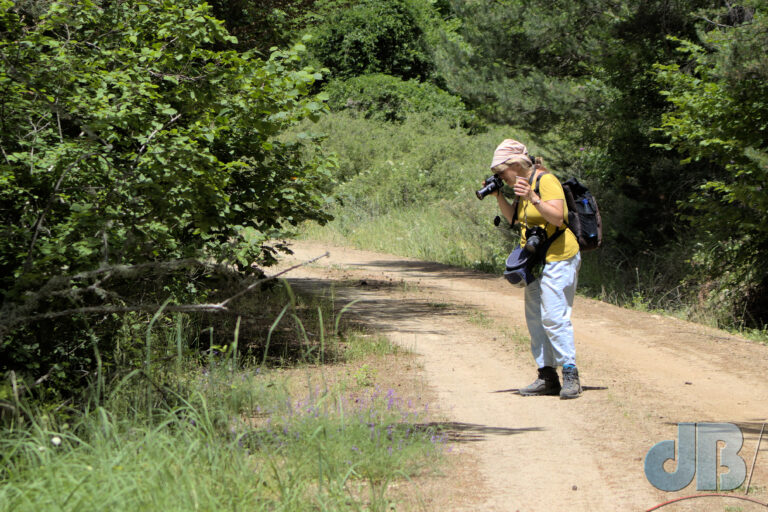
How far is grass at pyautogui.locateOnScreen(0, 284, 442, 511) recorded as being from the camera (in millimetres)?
3637

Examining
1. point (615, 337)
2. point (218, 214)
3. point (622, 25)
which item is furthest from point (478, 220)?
point (218, 214)

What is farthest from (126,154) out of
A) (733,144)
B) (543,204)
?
(733,144)

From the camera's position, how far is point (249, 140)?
7664 millimetres

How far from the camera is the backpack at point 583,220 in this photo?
22.6ft

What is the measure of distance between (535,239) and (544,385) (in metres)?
1.12

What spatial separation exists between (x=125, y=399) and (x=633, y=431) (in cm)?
315

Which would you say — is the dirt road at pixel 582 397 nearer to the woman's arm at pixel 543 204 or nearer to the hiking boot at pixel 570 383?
the hiking boot at pixel 570 383

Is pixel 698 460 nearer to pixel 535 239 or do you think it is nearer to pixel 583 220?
pixel 535 239

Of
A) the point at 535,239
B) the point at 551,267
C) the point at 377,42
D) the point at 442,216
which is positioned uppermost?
the point at 377,42

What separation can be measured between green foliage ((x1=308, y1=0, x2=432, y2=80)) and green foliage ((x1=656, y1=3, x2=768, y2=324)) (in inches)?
1013

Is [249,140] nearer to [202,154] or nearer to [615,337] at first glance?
[202,154]

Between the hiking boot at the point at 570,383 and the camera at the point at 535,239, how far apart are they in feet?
3.00

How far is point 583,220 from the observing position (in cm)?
693

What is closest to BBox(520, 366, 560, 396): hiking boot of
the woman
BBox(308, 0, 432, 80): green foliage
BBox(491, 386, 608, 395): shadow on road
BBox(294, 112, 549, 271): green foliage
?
the woman
